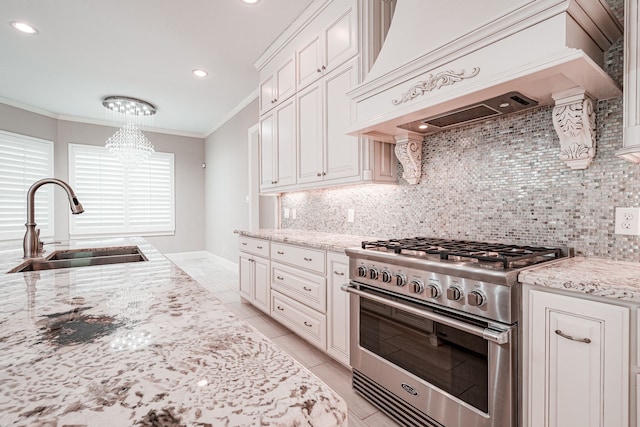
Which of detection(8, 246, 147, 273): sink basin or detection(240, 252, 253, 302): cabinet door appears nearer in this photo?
detection(8, 246, 147, 273): sink basin

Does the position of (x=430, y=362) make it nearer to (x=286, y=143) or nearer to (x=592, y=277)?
(x=592, y=277)

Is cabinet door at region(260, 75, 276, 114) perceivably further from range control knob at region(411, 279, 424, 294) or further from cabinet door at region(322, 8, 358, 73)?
range control knob at region(411, 279, 424, 294)

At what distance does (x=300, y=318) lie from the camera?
2.55m

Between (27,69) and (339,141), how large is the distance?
4027 millimetres

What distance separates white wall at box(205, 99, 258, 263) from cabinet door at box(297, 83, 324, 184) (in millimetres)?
1921

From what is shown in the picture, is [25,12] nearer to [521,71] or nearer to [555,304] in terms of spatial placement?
[521,71]

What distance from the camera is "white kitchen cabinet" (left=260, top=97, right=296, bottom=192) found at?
3100 millimetres

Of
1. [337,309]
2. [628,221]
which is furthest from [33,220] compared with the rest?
[628,221]

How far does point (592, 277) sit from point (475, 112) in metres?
1.01

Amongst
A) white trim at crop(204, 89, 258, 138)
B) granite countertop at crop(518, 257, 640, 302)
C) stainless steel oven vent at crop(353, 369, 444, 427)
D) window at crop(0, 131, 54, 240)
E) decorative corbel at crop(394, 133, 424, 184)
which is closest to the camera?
granite countertop at crop(518, 257, 640, 302)

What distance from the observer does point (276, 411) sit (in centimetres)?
36

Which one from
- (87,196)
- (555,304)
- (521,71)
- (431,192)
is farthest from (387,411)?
(87,196)

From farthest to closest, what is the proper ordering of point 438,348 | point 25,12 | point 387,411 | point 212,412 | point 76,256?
point 25,12, point 76,256, point 387,411, point 438,348, point 212,412

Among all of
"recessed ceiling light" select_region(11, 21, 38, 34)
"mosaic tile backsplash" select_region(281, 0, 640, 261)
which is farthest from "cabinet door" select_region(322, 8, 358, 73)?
"recessed ceiling light" select_region(11, 21, 38, 34)
